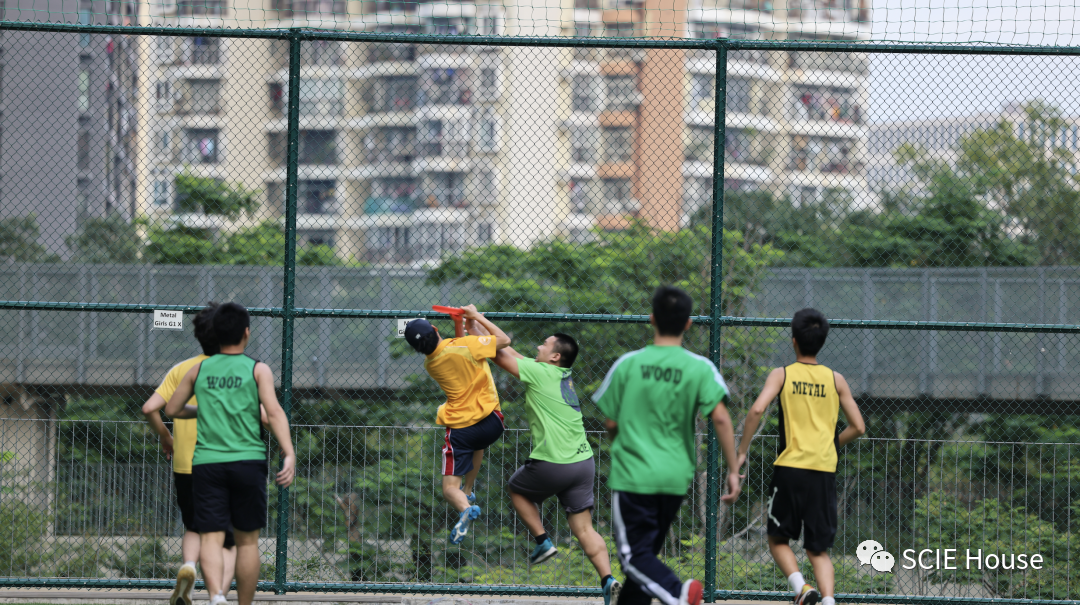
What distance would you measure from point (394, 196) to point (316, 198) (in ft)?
21.7

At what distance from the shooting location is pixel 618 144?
7750 cm

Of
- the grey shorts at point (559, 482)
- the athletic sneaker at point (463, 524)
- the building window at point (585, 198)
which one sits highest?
the building window at point (585, 198)

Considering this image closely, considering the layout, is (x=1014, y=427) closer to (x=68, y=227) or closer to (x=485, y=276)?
(x=485, y=276)

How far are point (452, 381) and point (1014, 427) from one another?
19.8 meters

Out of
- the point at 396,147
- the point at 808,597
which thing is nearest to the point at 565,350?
the point at 808,597

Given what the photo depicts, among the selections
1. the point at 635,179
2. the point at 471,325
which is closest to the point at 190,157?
the point at 635,179

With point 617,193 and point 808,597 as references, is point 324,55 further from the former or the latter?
point 808,597

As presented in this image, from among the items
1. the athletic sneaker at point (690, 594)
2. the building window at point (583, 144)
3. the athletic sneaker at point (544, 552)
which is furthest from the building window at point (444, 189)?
the athletic sneaker at point (690, 594)

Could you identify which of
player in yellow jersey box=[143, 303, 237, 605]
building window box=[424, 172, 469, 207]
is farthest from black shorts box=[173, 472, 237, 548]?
building window box=[424, 172, 469, 207]

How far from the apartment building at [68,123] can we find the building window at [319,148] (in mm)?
14837

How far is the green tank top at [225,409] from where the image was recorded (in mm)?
5047

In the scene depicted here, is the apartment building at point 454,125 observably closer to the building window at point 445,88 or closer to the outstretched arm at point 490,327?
the building window at point 445,88

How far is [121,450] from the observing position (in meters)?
17.7

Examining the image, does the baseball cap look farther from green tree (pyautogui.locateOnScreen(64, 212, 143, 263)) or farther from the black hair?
green tree (pyautogui.locateOnScreen(64, 212, 143, 263))
